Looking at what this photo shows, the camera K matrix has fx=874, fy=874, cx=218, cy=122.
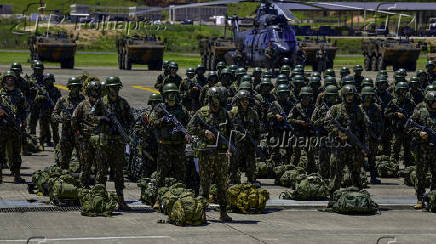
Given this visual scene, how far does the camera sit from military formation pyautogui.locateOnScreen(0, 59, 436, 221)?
1400 cm

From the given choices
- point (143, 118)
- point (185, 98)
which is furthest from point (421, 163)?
point (185, 98)

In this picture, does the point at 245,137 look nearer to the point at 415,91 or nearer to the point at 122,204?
the point at 122,204

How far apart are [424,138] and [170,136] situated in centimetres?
442

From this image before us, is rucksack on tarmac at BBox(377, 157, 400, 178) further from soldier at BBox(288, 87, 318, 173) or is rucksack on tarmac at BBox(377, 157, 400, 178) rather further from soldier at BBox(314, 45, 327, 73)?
soldier at BBox(314, 45, 327, 73)

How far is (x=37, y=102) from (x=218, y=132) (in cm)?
1001

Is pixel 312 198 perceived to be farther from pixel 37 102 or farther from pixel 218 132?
pixel 37 102

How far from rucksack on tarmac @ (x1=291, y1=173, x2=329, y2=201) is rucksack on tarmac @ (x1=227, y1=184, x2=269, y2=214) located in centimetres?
142

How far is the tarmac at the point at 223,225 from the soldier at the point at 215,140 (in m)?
0.55

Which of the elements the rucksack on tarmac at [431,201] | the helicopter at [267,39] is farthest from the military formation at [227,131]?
the helicopter at [267,39]

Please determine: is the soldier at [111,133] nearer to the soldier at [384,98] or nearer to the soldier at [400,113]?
the soldier at [400,113]

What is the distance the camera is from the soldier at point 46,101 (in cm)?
2197

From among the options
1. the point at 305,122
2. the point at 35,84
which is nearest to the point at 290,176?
the point at 305,122

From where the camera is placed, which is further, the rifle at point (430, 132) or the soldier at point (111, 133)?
the rifle at point (430, 132)

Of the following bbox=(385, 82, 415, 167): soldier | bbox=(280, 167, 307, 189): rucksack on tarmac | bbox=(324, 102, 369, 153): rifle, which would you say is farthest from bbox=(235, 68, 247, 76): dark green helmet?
bbox=(324, 102, 369, 153): rifle
